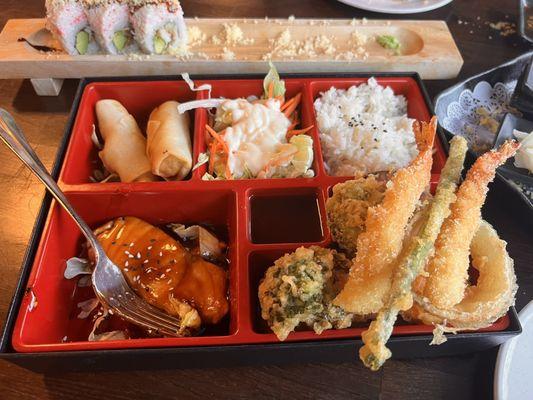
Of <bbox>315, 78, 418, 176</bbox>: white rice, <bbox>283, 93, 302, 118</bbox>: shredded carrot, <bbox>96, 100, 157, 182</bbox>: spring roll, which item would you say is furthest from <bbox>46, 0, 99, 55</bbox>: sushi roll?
<bbox>315, 78, 418, 176</bbox>: white rice

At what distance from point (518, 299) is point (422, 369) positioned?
39 cm

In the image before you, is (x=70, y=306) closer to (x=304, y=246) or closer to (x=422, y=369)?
(x=304, y=246)

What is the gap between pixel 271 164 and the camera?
1.58 meters

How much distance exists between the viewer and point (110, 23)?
6.02 feet

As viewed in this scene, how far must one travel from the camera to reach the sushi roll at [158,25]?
5.90 feet

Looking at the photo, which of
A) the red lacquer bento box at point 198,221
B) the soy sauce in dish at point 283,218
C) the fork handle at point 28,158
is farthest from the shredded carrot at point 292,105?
the fork handle at point 28,158

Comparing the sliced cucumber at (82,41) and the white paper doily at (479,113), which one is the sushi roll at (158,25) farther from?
the white paper doily at (479,113)

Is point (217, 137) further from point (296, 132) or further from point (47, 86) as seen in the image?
point (47, 86)

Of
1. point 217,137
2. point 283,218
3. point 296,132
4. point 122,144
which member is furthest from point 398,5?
point 122,144

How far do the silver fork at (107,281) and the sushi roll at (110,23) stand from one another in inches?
28.1

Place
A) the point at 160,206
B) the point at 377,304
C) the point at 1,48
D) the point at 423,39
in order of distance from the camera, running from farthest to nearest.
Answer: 1. the point at 423,39
2. the point at 1,48
3. the point at 160,206
4. the point at 377,304

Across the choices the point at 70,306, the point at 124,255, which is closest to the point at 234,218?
the point at 124,255

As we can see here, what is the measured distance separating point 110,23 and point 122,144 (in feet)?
1.79

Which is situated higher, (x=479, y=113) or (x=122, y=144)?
(x=122, y=144)
